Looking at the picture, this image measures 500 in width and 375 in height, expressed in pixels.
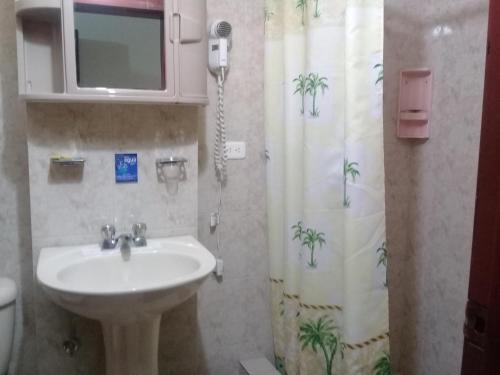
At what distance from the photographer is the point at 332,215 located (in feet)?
5.49

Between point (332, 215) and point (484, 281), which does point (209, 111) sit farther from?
point (484, 281)

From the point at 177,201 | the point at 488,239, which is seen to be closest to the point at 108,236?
the point at 177,201

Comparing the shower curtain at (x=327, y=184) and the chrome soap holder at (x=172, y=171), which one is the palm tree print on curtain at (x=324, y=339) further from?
the chrome soap holder at (x=172, y=171)

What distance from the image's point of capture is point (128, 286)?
1.25m

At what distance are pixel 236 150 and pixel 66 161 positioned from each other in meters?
0.69

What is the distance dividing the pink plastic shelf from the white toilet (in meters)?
1.71

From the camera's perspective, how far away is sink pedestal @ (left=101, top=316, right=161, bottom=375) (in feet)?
4.76

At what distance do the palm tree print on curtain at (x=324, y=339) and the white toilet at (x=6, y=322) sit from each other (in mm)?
1086

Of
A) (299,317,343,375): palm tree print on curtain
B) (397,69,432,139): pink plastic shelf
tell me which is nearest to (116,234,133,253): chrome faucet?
(299,317,343,375): palm tree print on curtain

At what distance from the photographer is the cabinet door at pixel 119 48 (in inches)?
56.7

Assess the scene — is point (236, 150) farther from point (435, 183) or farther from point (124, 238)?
point (435, 183)

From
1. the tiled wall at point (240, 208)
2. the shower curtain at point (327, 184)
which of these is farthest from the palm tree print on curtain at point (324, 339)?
the tiled wall at point (240, 208)

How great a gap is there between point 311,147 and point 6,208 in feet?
3.85

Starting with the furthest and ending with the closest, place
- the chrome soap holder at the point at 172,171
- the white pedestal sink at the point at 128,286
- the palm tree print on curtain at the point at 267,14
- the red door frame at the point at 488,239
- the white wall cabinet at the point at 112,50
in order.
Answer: the palm tree print on curtain at the point at 267,14 → the chrome soap holder at the point at 172,171 → the white wall cabinet at the point at 112,50 → the white pedestal sink at the point at 128,286 → the red door frame at the point at 488,239
